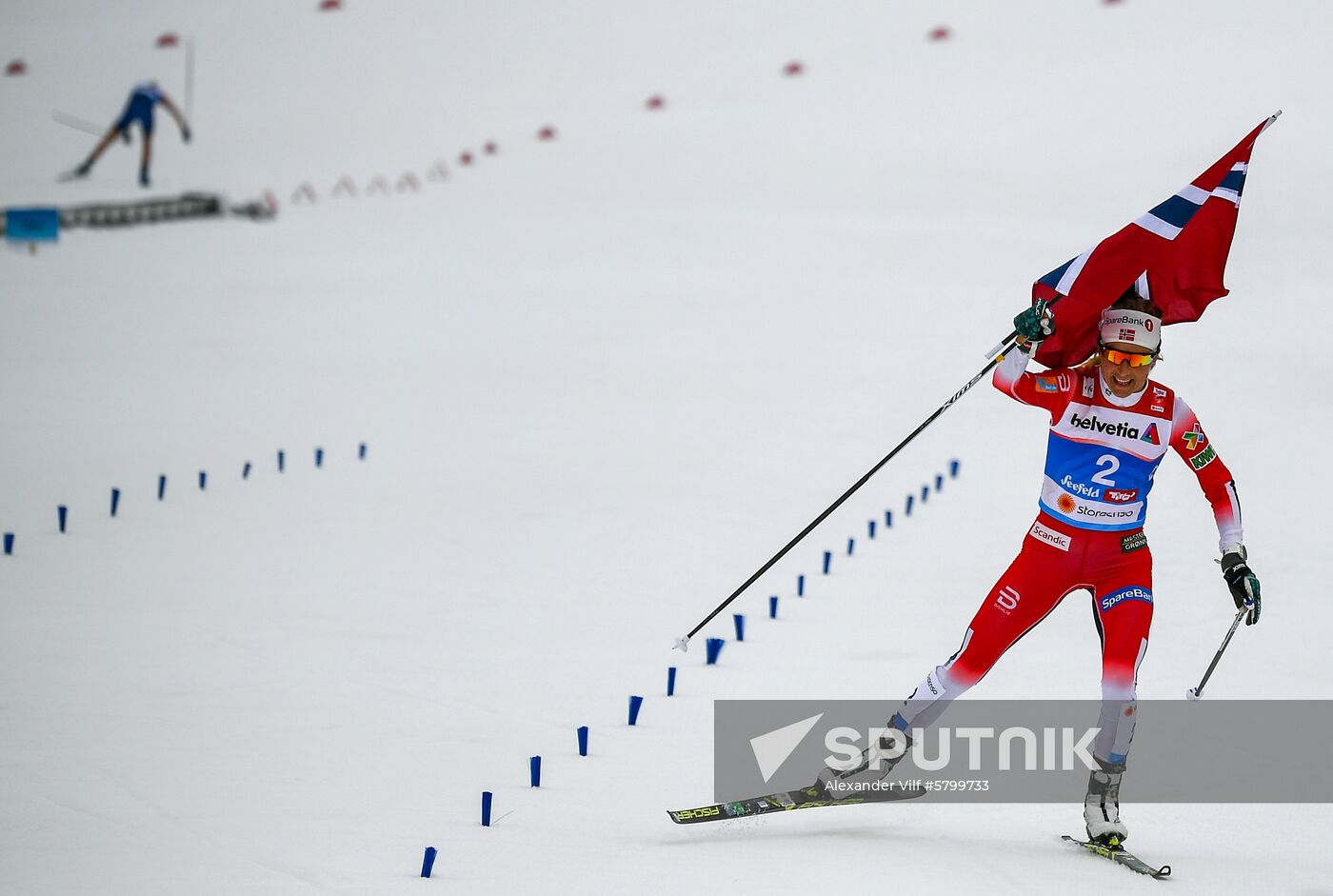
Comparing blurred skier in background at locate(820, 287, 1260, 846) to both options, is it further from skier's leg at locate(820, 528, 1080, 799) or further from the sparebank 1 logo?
the sparebank 1 logo

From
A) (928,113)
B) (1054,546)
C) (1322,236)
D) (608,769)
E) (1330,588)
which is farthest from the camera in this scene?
(928,113)

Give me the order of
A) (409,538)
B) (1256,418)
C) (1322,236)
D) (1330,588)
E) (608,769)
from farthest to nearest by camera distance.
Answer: (1322,236), (1256,418), (409,538), (1330,588), (608,769)

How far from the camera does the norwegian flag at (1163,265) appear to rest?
19.1ft

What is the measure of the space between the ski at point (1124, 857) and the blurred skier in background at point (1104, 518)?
0.04 meters

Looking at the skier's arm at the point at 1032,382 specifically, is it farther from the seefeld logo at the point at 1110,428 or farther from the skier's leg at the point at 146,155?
the skier's leg at the point at 146,155

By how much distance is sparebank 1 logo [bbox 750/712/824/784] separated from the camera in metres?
6.57

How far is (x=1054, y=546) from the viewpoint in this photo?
581 cm

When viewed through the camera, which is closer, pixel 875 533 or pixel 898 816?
pixel 898 816

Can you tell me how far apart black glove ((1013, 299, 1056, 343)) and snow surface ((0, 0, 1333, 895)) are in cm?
186

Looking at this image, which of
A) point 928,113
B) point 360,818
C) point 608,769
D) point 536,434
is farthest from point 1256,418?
point 928,113

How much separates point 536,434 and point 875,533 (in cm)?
331

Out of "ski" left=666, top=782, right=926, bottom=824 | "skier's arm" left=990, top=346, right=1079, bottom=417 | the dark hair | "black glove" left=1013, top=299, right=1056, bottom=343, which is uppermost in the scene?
the dark hair

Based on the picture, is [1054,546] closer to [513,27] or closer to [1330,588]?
[1330,588]

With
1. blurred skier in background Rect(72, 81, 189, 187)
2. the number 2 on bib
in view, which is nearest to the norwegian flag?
the number 2 on bib
